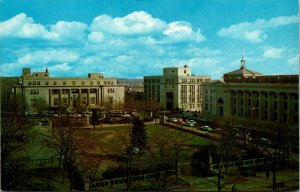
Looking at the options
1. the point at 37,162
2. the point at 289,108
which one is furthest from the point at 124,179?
the point at 289,108

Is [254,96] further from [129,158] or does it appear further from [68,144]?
[68,144]

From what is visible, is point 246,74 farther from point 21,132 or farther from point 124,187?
point 21,132

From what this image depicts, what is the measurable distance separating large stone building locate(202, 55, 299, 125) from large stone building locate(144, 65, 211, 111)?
0.12m

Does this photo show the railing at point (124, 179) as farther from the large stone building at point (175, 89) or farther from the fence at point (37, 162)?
the large stone building at point (175, 89)

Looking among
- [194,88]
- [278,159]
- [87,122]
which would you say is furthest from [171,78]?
[278,159]

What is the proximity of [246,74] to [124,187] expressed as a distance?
77.7 inches

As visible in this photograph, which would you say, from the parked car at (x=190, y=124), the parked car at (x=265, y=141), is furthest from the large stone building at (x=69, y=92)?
the parked car at (x=265, y=141)

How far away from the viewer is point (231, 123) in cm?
521

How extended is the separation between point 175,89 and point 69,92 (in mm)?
1374

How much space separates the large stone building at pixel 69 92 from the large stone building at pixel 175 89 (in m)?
0.40

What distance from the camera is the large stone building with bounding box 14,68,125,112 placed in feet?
16.0

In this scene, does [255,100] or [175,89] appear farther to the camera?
[175,89]

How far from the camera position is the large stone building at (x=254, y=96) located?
184 inches

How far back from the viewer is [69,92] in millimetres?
5016
